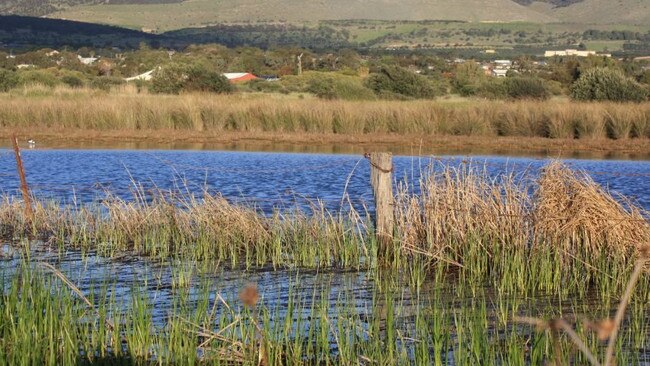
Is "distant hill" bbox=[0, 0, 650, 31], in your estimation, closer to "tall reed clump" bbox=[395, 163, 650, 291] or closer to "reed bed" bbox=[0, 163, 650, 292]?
"reed bed" bbox=[0, 163, 650, 292]

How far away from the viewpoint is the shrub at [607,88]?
3653 centimetres

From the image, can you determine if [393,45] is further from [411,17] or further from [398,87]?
[398,87]

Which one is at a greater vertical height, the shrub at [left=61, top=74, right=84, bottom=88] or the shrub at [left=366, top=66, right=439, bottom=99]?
the shrub at [left=366, top=66, right=439, bottom=99]

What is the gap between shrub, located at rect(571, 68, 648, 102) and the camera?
36.5 m

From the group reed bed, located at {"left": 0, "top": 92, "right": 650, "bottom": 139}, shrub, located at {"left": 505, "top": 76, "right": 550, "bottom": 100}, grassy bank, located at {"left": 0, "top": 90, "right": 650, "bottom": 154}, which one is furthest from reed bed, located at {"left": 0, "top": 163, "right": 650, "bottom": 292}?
shrub, located at {"left": 505, "top": 76, "right": 550, "bottom": 100}

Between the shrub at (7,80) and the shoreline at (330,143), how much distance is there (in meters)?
15.9

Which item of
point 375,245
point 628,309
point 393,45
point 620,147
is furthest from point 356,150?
point 393,45

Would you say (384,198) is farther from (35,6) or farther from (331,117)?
(35,6)

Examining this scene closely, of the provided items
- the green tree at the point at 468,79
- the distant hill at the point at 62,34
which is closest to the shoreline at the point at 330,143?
the green tree at the point at 468,79

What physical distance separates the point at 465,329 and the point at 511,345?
3.77 ft

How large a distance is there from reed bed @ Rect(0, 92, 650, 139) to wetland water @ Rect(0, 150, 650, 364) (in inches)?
134

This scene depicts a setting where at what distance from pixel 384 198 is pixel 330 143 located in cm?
1665

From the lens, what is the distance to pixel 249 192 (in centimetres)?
1750

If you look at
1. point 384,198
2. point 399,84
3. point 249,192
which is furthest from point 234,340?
point 399,84
